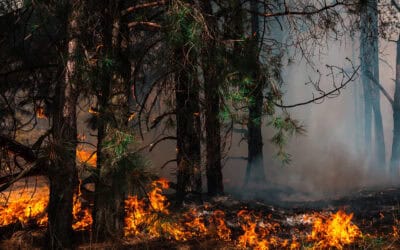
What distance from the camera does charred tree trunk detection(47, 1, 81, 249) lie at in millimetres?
6625

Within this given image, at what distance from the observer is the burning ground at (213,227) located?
7488mm

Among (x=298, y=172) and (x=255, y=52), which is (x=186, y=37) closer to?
(x=255, y=52)

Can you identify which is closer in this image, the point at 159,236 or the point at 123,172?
the point at 123,172

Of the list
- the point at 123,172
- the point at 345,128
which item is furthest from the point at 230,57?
the point at 345,128

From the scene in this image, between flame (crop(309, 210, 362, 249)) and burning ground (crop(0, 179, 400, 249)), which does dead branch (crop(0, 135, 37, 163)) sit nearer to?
burning ground (crop(0, 179, 400, 249))

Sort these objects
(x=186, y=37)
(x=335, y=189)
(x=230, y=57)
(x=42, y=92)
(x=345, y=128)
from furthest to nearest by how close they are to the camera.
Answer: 1. (x=345, y=128)
2. (x=335, y=189)
3. (x=42, y=92)
4. (x=230, y=57)
5. (x=186, y=37)

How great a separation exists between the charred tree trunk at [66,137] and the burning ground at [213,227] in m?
0.38

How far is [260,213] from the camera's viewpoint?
9.65 meters

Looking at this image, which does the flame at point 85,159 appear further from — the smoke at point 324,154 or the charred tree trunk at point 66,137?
the smoke at point 324,154

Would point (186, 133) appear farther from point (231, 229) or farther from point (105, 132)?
point (105, 132)

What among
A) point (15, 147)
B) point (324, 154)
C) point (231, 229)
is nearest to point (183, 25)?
point (15, 147)

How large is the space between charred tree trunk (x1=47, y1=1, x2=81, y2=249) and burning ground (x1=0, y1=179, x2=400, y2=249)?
0.38m

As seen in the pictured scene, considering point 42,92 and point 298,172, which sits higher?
point 42,92

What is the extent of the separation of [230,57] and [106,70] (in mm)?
1941
